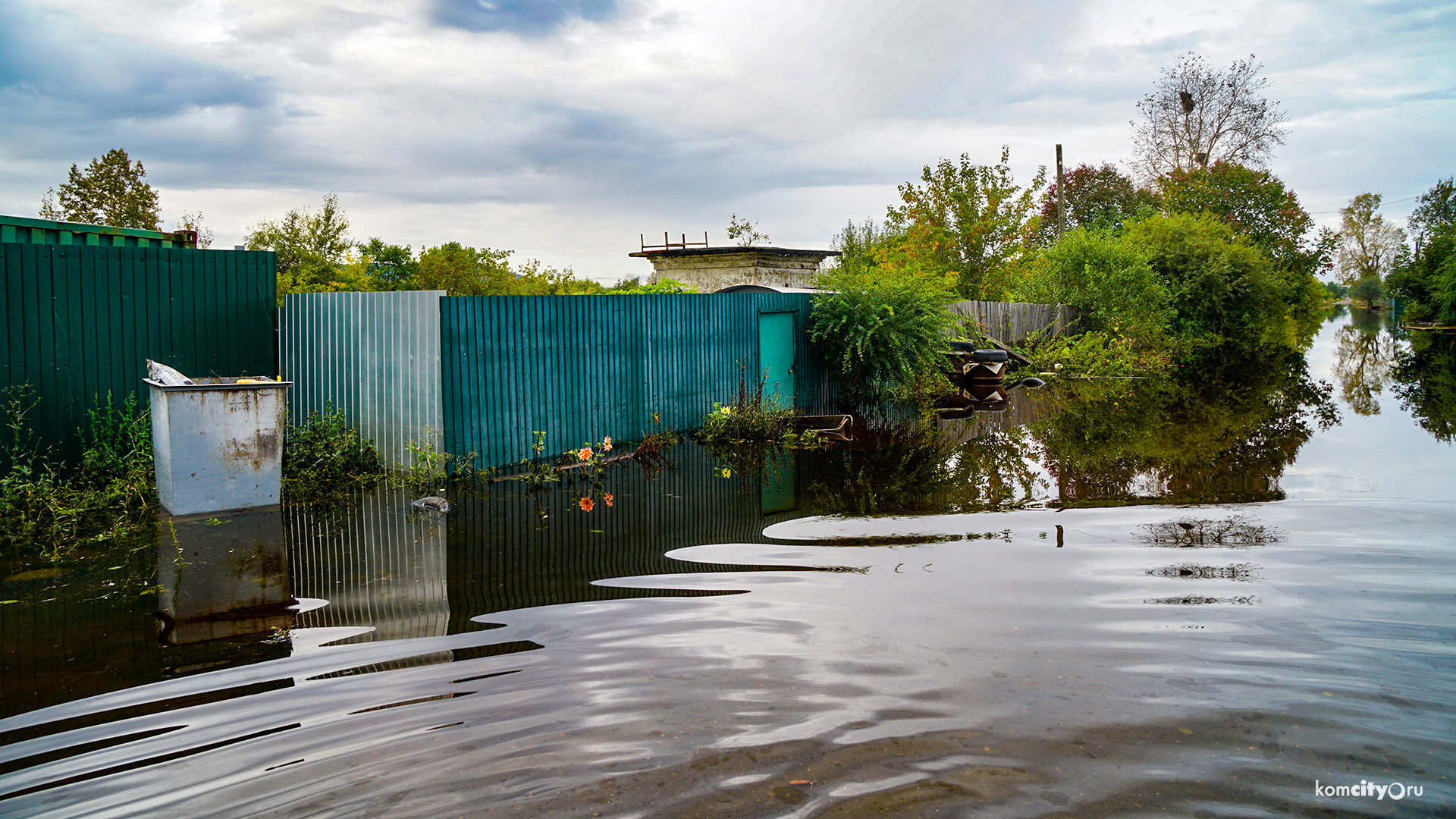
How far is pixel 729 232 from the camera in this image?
137 feet

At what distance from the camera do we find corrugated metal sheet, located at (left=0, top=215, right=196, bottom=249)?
370 inches

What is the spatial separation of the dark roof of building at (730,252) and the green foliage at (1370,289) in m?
83.1

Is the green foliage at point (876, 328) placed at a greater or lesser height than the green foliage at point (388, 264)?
lesser

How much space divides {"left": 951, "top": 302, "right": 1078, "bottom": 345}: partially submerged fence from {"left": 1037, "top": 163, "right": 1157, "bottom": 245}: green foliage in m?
23.8

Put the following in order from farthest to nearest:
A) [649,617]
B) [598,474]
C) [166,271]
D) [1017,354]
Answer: [1017,354], [598,474], [166,271], [649,617]

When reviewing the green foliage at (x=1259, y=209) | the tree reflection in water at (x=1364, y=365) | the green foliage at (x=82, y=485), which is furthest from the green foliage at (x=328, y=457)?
the green foliage at (x=1259, y=209)

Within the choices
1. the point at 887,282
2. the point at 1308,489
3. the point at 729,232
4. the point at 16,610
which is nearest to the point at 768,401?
the point at 887,282

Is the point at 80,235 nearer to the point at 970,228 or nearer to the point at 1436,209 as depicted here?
the point at 970,228

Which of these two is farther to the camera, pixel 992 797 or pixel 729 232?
pixel 729 232

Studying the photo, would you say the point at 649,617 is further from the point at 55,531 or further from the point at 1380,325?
the point at 1380,325

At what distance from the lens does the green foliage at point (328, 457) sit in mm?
9141

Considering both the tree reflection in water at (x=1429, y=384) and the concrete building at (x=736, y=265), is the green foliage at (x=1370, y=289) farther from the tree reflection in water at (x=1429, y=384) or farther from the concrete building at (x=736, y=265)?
the concrete building at (x=736, y=265)

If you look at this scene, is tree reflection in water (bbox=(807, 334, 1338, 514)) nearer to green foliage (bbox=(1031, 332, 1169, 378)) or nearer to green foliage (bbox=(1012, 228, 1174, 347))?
green foliage (bbox=(1031, 332, 1169, 378))

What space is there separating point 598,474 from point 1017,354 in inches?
710
